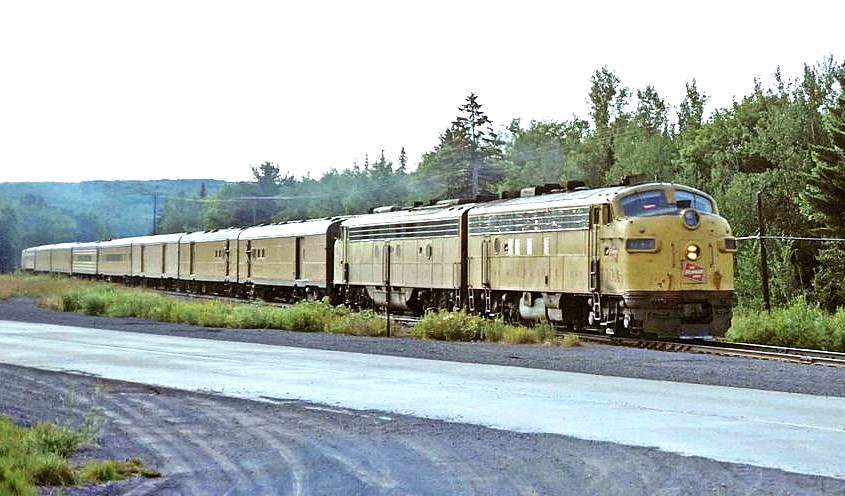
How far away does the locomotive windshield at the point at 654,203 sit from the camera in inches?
1011

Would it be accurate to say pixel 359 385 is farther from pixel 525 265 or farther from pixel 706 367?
pixel 525 265

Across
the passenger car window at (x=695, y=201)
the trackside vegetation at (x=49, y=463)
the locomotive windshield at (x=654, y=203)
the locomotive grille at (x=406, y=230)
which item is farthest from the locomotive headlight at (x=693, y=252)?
the trackside vegetation at (x=49, y=463)

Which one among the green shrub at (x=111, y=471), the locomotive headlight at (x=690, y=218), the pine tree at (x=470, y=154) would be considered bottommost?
the green shrub at (x=111, y=471)

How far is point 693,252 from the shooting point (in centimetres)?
2556

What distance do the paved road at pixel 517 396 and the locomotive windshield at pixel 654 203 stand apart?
6293mm

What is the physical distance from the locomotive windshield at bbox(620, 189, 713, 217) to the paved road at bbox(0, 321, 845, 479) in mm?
6293

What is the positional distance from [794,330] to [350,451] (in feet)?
61.5

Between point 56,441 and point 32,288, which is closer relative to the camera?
point 56,441

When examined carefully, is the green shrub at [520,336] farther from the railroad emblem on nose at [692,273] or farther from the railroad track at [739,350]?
the railroad emblem on nose at [692,273]

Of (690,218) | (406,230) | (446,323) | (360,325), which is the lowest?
(360,325)

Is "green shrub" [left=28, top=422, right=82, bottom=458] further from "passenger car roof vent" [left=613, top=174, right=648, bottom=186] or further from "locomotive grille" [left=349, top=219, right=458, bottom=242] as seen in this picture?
"locomotive grille" [left=349, top=219, right=458, bottom=242]

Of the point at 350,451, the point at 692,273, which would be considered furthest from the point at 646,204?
the point at 350,451

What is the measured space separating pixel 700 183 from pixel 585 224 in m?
45.2

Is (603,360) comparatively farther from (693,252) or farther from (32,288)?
(32,288)
